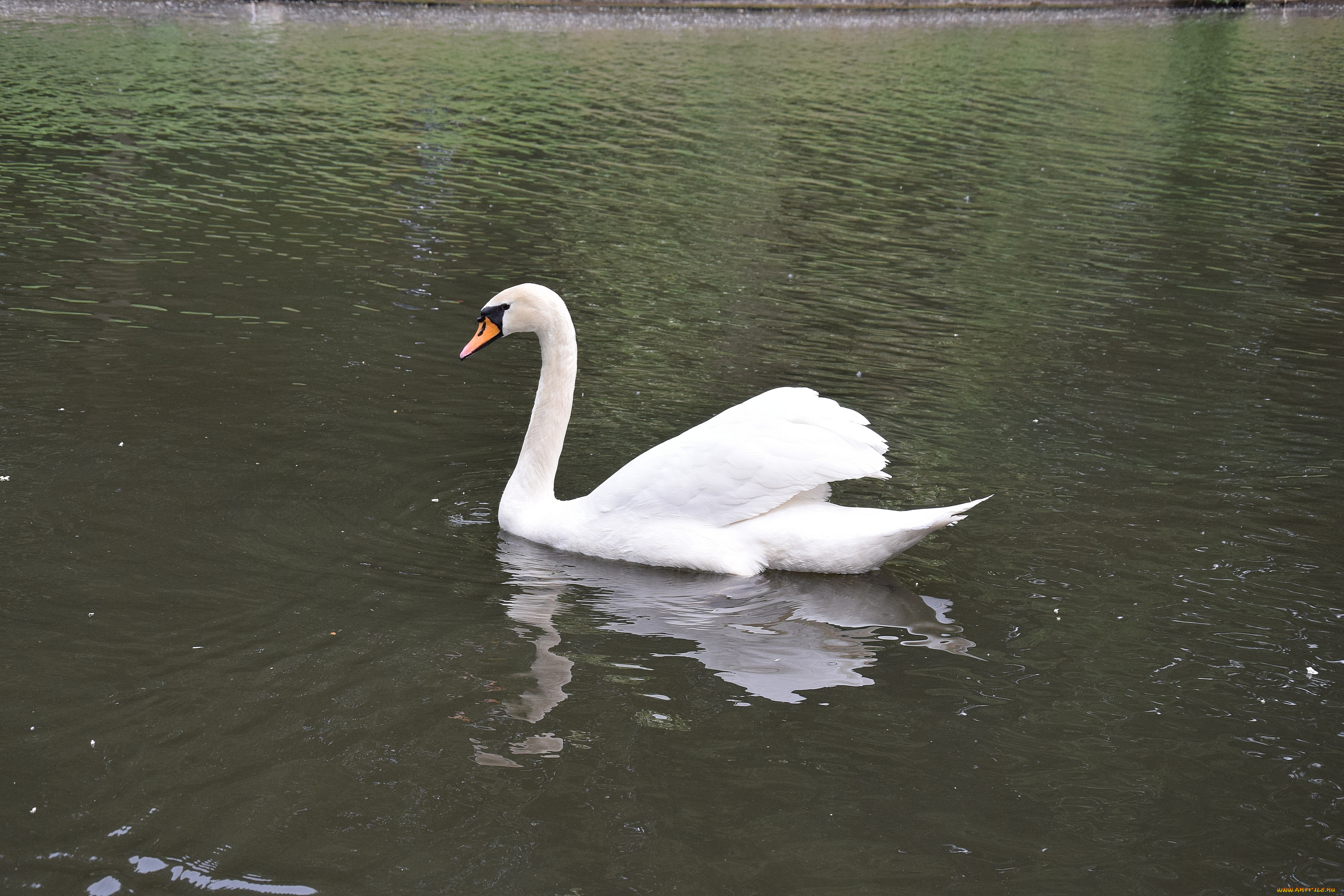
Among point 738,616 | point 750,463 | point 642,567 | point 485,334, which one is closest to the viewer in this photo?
point 738,616

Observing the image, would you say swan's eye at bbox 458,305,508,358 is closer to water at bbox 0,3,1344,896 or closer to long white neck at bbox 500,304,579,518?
long white neck at bbox 500,304,579,518

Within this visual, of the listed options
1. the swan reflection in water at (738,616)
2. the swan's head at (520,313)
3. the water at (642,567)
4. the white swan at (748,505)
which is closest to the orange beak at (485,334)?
the swan's head at (520,313)

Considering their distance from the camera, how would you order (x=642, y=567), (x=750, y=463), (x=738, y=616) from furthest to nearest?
1. (x=642, y=567)
2. (x=750, y=463)
3. (x=738, y=616)

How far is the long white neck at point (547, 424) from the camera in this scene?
6.64 metres

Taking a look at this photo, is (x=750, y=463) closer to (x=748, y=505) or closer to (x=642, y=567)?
(x=748, y=505)

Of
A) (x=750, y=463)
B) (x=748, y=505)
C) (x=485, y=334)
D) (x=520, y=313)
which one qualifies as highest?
(x=520, y=313)

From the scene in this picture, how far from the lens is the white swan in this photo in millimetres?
6070

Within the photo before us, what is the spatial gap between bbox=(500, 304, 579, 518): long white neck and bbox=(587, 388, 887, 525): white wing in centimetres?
48

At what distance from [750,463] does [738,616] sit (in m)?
0.75

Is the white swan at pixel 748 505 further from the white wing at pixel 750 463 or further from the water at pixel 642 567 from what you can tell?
the water at pixel 642 567

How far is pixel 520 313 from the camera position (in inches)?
264

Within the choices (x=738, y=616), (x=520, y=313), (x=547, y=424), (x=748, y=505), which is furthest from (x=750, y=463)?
(x=520, y=313)

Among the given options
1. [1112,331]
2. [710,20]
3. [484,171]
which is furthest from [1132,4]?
[1112,331]

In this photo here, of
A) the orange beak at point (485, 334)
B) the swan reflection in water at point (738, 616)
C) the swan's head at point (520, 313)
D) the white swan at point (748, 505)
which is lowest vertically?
the swan reflection in water at point (738, 616)
